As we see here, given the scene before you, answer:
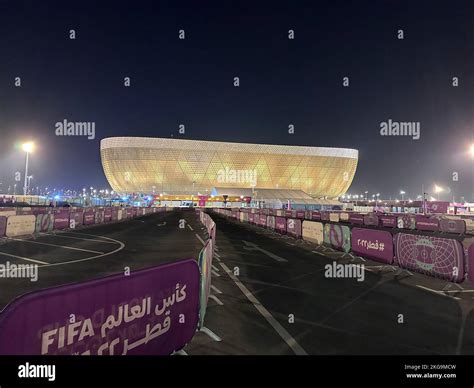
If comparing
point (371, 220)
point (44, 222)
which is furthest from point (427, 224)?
point (44, 222)

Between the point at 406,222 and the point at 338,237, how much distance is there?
19595mm

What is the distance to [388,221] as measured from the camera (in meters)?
34.0

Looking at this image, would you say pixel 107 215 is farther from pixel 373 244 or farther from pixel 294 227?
pixel 373 244

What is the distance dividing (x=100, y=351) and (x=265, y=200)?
389ft

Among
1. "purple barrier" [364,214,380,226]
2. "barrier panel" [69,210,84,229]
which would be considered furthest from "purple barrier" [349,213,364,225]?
"barrier panel" [69,210,84,229]

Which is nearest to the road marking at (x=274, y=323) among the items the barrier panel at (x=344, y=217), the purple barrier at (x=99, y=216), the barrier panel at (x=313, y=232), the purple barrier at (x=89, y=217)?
the barrier panel at (x=313, y=232)

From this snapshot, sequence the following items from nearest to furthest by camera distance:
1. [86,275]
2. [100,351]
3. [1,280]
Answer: [100,351]
[1,280]
[86,275]

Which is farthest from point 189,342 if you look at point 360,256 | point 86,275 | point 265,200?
point 265,200

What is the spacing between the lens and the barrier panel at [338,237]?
1599 centimetres

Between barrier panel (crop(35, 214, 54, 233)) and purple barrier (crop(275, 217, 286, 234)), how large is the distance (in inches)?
711

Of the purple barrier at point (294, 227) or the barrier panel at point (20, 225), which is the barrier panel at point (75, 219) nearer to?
the barrier panel at point (20, 225)

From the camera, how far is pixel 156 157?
124438 mm

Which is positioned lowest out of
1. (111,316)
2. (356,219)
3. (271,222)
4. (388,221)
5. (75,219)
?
(356,219)
